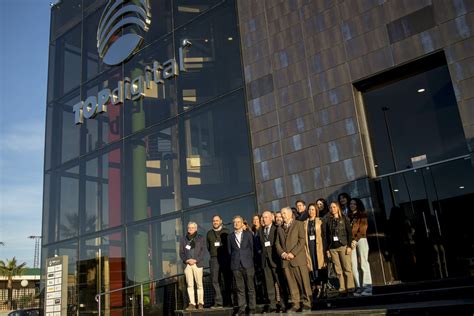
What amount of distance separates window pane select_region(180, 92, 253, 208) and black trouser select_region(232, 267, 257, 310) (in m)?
3.19

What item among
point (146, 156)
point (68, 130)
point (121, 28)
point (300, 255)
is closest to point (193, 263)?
point (300, 255)

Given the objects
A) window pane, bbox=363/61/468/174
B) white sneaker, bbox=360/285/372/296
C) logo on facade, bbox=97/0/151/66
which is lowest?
white sneaker, bbox=360/285/372/296

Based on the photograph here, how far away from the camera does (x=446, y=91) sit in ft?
30.1

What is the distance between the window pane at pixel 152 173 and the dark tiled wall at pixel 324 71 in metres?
3.03

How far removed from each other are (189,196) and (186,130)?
6.14ft

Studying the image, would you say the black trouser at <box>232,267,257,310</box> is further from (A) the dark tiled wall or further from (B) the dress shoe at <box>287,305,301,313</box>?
(A) the dark tiled wall

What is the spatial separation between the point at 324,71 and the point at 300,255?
4.35 metres

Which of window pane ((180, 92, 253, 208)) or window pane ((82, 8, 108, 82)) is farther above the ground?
window pane ((82, 8, 108, 82))

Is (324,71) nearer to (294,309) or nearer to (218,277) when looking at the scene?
(218,277)

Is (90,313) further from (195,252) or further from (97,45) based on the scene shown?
(97,45)

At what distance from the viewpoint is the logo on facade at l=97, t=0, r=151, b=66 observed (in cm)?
1552

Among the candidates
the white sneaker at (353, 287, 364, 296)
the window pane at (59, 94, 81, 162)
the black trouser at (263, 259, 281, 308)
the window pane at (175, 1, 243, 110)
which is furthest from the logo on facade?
the white sneaker at (353, 287, 364, 296)

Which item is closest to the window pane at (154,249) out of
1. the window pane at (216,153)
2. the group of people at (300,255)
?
the window pane at (216,153)

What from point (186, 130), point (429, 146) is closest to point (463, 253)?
point (429, 146)
